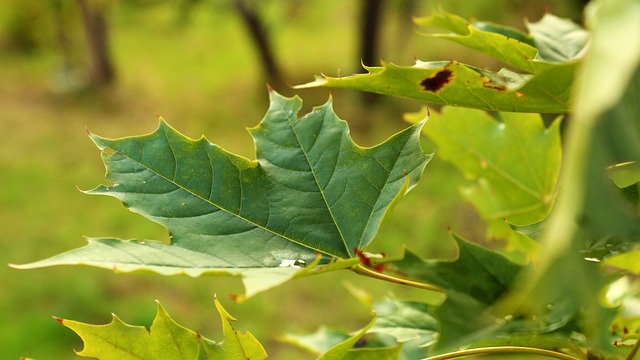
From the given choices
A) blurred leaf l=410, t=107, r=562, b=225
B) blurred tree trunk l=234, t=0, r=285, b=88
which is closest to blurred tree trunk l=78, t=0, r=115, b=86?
blurred tree trunk l=234, t=0, r=285, b=88

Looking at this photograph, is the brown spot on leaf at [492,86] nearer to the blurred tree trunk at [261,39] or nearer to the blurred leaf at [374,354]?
the blurred leaf at [374,354]

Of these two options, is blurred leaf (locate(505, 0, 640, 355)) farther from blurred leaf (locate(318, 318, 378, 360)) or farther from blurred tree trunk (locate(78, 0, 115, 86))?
blurred tree trunk (locate(78, 0, 115, 86))

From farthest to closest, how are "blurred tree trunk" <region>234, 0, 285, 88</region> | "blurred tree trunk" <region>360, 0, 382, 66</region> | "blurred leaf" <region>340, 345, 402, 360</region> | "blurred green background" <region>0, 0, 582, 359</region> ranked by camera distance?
1. "blurred tree trunk" <region>234, 0, 285, 88</region>
2. "blurred tree trunk" <region>360, 0, 382, 66</region>
3. "blurred green background" <region>0, 0, 582, 359</region>
4. "blurred leaf" <region>340, 345, 402, 360</region>

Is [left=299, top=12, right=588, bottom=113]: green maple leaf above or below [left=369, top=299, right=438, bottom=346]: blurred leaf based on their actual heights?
above

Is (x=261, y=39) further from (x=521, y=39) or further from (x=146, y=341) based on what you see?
(x=146, y=341)

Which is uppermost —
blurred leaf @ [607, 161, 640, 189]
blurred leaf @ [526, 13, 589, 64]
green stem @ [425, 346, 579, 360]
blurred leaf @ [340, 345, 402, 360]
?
blurred leaf @ [526, 13, 589, 64]

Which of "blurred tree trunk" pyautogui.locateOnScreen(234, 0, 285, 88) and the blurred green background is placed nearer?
the blurred green background

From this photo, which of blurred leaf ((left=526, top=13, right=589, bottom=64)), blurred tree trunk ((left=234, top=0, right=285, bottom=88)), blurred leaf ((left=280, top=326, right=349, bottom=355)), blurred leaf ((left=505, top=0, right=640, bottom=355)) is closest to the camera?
blurred leaf ((left=505, top=0, right=640, bottom=355))

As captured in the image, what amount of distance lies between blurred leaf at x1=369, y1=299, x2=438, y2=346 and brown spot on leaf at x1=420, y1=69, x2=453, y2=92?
20 centimetres

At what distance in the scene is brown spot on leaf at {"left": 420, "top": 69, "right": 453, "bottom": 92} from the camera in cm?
41

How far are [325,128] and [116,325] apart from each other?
0.61ft

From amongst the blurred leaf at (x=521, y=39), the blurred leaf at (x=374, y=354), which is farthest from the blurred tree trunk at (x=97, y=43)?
the blurred leaf at (x=374, y=354)

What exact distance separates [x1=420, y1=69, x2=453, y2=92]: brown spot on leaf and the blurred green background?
2410 mm

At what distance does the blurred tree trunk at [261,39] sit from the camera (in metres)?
5.30
